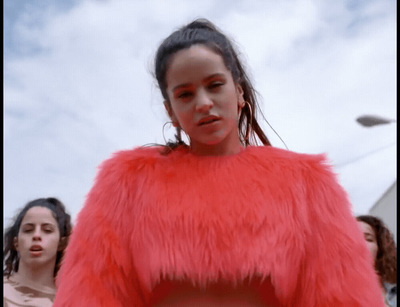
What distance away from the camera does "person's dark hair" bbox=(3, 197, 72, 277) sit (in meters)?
3.38

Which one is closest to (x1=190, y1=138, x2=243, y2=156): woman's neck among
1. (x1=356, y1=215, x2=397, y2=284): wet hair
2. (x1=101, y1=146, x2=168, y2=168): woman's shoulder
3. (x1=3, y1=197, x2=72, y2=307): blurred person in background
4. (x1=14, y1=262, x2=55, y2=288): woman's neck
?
(x1=101, y1=146, x2=168, y2=168): woman's shoulder

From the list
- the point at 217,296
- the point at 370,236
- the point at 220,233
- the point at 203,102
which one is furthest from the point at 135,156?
the point at 370,236

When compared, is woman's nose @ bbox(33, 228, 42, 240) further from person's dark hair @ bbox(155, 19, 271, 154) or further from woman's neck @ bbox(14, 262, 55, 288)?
person's dark hair @ bbox(155, 19, 271, 154)

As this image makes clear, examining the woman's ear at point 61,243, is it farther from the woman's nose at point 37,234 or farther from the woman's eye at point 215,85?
the woman's eye at point 215,85

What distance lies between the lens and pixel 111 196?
5.63 feet

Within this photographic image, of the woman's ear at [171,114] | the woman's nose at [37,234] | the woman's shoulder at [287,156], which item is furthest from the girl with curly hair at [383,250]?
the woman's ear at [171,114]

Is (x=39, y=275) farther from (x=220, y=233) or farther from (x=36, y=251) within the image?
(x=220, y=233)

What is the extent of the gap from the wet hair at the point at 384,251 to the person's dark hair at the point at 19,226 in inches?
70.9

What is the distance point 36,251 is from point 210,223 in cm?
192

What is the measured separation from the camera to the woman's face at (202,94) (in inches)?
65.7

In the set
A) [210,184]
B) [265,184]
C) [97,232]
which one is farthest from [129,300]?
[265,184]

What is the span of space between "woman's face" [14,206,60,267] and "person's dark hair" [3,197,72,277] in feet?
0.12

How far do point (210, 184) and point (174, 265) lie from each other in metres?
0.25

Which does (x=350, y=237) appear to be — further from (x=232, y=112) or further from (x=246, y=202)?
(x=232, y=112)
